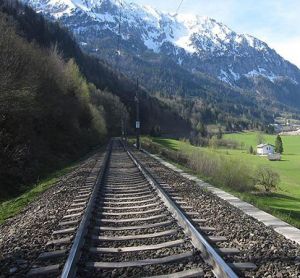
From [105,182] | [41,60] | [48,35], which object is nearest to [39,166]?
[105,182]

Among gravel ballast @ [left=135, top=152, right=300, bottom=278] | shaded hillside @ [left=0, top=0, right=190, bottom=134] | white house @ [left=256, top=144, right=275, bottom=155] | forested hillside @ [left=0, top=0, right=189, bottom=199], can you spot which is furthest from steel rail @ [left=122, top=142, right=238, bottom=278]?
white house @ [left=256, top=144, right=275, bottom=155]

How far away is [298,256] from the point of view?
776cm

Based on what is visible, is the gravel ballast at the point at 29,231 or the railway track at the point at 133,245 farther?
the gravel ballast at the point at 29,231

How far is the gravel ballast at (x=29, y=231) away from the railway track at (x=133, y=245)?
0.24 meters

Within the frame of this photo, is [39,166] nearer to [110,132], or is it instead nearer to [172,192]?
[172,192]

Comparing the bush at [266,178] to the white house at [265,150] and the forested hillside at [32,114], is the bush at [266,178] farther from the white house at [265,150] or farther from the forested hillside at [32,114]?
the white house at [265,150]

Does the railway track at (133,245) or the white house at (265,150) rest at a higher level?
the railway track at (133,245)

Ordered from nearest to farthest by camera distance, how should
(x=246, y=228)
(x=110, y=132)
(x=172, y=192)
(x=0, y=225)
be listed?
1. (x=246, y=228)
2. (x=0, y=225)
3. (x=172, y=192)
4. (x=110, y=132)

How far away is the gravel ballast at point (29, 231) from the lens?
25.7ft

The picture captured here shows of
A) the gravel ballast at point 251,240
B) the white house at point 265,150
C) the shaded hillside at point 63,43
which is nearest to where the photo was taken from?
the gravel ballast at point 251,240

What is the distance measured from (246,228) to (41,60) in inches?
1532

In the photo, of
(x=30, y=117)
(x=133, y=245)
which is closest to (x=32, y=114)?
(x=30, y=117)

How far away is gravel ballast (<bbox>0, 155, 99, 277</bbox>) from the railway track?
0.79ft

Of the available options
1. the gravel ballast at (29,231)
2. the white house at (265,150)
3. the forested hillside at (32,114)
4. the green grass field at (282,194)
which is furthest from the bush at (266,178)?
the white house at (265,150)
